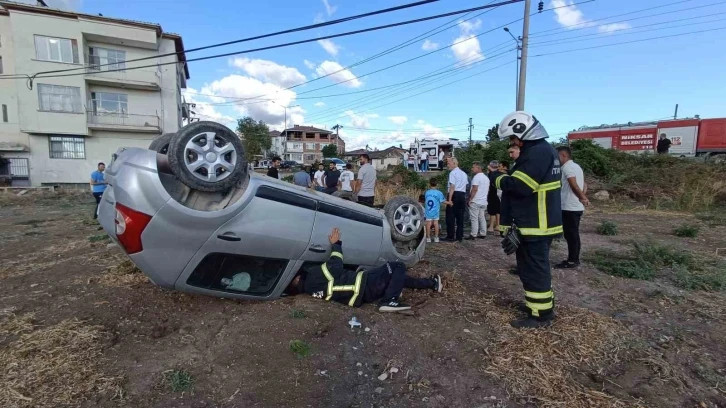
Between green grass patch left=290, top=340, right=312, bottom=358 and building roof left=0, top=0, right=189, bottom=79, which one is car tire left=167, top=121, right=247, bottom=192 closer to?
green grass patch left=290, top=340, right=312, bottom=358

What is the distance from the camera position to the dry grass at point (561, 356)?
2393 mm

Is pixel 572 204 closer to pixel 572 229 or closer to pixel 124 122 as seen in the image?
pixel 572 229

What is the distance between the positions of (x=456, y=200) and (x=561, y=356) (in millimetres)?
4749

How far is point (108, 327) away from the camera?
10.5ft

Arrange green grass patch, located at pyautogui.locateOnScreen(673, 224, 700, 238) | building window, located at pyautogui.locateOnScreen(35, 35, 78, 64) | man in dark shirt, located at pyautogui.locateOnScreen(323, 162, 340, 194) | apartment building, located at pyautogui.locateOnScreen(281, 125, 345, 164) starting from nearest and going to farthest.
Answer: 1. green grass patch, located at pyautogui.locateOnScreen(673, 224, 700, 238)
2. man in dark shirt, located at pyautogui.locateOnScreen(323, 162, 340, 194)
3. building window, located at pyautogui.locateOnScreen(35, 35, 78, 64)
4. apartment building, located at pyautogui.locateOnScreen(281, 125, 345, 164)

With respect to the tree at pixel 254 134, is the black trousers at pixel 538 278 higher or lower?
lower

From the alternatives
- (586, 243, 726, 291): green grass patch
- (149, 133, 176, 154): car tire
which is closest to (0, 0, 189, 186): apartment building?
(149, 133, 176, 154): car tire

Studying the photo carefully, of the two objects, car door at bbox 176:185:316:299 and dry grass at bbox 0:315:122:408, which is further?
car door at bbox 176:185:316:299

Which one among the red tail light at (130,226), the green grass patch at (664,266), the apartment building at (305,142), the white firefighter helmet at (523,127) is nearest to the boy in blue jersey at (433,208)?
the green grass patch at (664,266)

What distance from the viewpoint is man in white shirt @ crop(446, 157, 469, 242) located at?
733cm

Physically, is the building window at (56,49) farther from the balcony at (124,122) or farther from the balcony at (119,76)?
the balcony at (124,122)

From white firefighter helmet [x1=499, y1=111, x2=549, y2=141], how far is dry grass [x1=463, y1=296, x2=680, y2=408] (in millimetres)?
1676

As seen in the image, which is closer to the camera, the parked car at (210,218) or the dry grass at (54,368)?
the dry grass at (54,368)

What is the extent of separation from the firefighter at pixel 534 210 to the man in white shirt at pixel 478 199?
4099 millimetres
